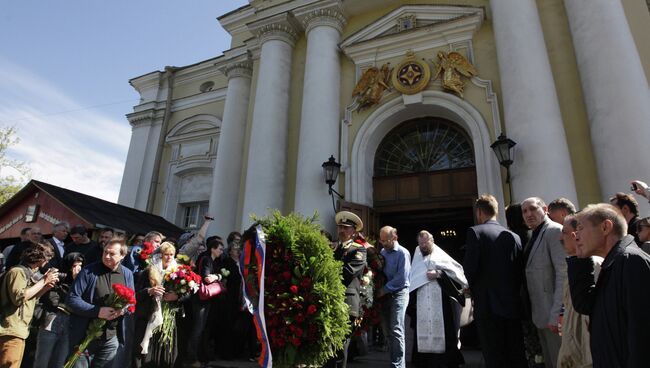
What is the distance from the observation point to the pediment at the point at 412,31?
33.9ft

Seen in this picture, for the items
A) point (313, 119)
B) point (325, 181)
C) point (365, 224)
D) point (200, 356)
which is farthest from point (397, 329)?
point (313, 119)

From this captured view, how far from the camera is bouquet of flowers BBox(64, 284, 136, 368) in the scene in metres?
3.39

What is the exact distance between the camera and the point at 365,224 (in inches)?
383

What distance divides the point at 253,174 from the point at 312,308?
309 inches

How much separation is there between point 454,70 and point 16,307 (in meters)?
9.91

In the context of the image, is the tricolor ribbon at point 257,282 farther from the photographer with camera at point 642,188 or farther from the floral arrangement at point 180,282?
the photographer with camera at point 642,188

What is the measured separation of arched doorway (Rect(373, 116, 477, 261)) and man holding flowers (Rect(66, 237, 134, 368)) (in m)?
7.64

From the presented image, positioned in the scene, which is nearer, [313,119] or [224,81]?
[313,119]

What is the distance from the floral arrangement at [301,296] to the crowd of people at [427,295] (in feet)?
1.55

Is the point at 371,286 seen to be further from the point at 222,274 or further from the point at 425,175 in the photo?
the point at 425,175

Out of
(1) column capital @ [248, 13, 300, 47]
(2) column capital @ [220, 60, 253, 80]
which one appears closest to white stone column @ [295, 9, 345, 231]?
(1) column capital @ [248, 13, 300, 47]

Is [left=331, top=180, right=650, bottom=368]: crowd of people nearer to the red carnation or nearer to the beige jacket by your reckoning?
the red carnation

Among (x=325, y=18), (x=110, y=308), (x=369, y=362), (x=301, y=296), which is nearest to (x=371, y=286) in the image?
(x=301, y=296)

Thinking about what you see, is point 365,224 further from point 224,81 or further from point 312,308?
point 224,81
